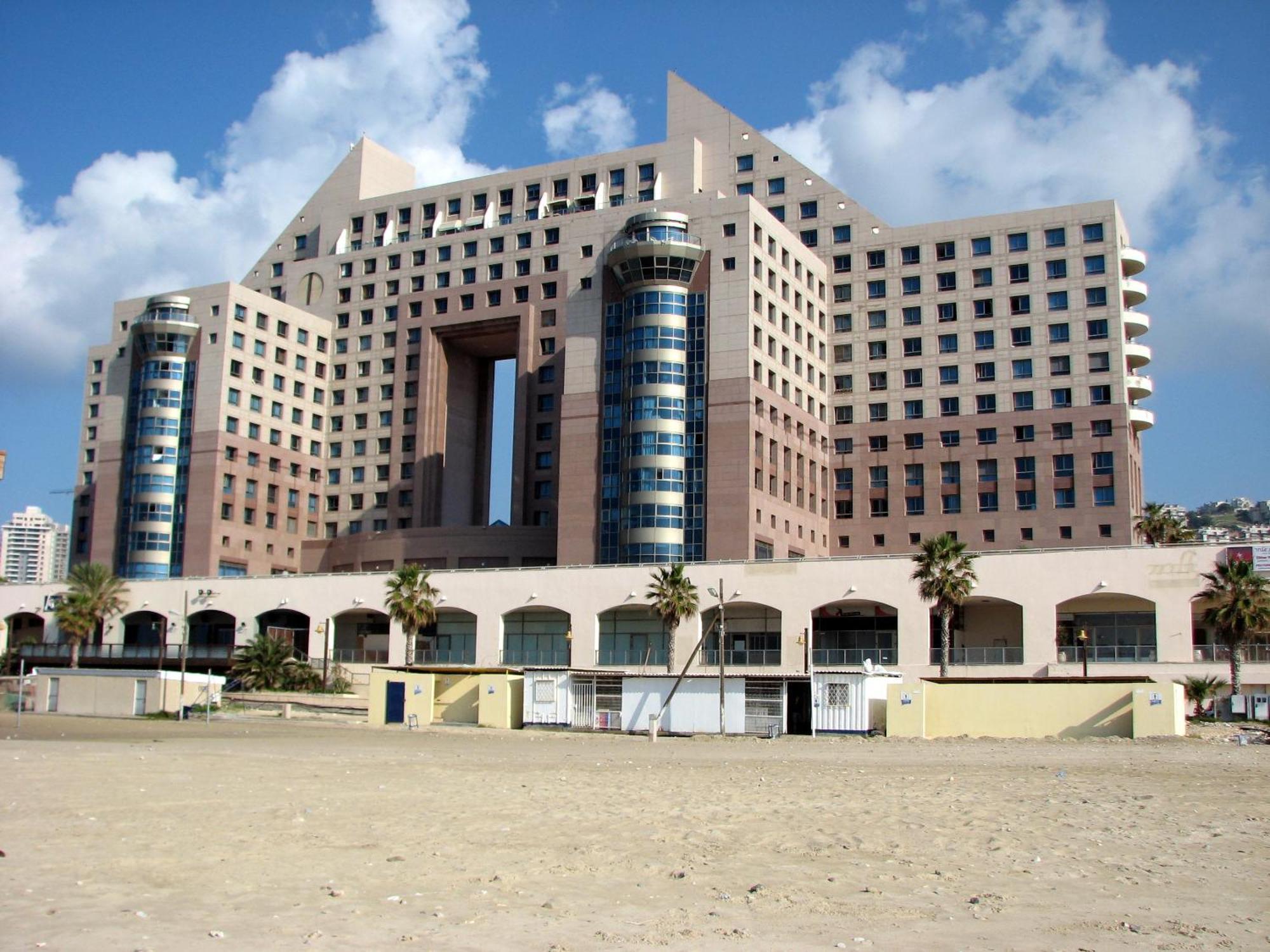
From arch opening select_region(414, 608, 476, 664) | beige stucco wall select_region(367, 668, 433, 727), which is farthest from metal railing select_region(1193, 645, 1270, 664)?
arch opening select_region(414, 608, 476, 664)

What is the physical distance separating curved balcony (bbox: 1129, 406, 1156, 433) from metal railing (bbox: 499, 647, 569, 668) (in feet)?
173

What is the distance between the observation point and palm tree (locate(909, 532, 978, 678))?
212 ft

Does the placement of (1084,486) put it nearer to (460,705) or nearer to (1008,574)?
(1008,574)

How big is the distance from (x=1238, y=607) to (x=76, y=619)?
75041 millimetres

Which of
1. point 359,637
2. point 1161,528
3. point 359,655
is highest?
point 1161,528

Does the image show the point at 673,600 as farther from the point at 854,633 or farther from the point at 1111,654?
the point at 1111,654

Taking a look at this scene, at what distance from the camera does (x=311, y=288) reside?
12938 cm

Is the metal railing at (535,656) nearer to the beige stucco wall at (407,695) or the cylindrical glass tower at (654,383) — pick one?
the cylindrical glass tower at (654,383)

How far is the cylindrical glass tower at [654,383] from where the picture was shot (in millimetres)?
92188

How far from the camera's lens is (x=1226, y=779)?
101 feet

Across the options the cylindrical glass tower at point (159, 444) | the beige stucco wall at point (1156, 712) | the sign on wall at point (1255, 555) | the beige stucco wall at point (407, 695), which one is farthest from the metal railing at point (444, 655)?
the beige stucco wall at point (1156, 712)

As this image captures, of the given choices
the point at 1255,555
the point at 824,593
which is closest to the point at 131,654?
the point at 824,593

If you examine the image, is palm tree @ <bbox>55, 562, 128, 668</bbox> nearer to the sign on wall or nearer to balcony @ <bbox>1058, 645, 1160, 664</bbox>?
balcony @ <bbox>1058, 645, 1160, 664</bbox>

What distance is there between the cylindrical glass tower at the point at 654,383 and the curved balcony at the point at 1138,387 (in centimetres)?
3717
